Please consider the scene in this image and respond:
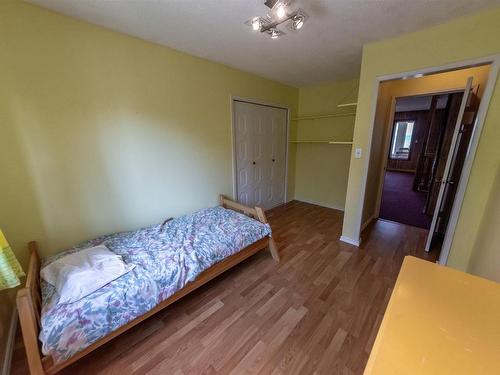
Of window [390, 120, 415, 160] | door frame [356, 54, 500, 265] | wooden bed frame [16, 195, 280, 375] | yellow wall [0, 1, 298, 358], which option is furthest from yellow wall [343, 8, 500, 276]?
window [390, 120, 415, 160]

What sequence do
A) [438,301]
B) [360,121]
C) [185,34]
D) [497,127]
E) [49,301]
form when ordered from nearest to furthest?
[438,301]
[49,301]
[497,127]
[185,34]
[360,121]

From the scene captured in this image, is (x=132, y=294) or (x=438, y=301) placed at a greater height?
(x=438, y=301)

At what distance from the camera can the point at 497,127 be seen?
1642 mm

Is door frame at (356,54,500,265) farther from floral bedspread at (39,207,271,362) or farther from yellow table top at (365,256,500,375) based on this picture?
floral bedspread at (39,207,271,362)

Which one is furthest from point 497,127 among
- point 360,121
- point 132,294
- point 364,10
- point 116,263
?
point 116,263

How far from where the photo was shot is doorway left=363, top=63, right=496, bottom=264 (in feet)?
6.52

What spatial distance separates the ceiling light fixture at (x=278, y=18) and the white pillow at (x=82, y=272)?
6.88 ft

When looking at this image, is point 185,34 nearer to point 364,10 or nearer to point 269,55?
point 269,55

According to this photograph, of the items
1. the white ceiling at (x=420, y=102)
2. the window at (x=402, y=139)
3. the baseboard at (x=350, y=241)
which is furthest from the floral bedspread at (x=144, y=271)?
the window at (x=402, y=139)

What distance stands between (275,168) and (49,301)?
3312 millimetres

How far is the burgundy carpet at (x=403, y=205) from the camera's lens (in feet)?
11.1

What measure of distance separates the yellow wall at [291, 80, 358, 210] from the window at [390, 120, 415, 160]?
19.3 feet

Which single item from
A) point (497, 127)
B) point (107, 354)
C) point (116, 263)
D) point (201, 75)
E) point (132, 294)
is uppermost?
point (201, 75)

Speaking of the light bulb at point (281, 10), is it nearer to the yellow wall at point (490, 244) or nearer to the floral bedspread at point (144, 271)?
the floral bedspread at point (144, 271)
